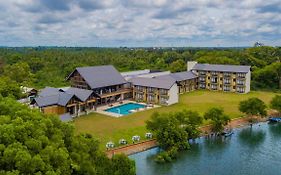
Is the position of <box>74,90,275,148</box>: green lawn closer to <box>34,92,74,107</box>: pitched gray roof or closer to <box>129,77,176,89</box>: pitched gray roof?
<box>34,92,74,107</box>: pitched gray roof

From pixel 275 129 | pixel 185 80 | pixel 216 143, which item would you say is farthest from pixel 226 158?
pixel 185 80

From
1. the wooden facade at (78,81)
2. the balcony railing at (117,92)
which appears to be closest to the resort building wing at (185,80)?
the balcony railing at (117,92)

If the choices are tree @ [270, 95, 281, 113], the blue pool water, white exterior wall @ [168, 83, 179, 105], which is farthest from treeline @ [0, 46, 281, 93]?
white exterior wall @ [168, 83, 179, 105]

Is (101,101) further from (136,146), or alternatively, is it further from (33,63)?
(33,63)

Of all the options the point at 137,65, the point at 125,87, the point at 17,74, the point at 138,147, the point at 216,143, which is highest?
the point at 137,65

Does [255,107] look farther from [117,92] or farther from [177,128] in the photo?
[117,92]

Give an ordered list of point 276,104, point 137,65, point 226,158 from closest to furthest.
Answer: point 226,158 < point 276,104 < point 137,65

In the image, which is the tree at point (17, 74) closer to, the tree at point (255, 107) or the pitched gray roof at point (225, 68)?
the pitched gray roof at point (225, 68)

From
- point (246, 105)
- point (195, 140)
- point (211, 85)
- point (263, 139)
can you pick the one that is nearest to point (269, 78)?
point (211, 85)
